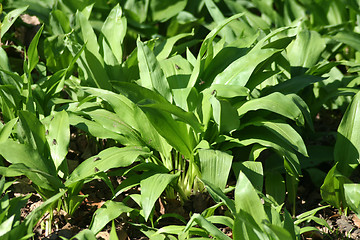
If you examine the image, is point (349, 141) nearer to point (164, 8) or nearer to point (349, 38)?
point (349, 38)

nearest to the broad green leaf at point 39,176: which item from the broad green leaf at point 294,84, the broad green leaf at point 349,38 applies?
the broad green leaf at point 294,84

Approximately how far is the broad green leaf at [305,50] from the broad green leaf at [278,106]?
80 centimetres

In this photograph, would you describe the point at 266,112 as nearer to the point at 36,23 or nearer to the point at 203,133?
the point at 203,133

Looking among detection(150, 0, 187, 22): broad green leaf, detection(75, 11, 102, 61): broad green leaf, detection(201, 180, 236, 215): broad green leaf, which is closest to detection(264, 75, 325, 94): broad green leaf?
detection(201, 180, 236, 215): broad green leaf

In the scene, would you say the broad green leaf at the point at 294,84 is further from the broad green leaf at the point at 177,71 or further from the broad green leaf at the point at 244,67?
the broad green leaf at the point at 177,71

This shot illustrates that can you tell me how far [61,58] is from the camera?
3.25m

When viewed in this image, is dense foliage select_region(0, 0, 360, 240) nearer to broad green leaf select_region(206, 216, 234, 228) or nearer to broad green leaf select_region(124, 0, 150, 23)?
broad green leaf select_region(206, 216, 234, 228)

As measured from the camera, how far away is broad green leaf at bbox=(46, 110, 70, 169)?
250cm

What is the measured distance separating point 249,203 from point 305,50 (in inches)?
60.5

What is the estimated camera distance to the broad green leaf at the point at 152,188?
2316 millimetres

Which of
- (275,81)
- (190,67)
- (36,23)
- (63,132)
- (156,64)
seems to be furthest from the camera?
(36,23)

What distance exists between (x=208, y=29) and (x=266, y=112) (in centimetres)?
147

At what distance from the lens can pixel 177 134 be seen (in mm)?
2590

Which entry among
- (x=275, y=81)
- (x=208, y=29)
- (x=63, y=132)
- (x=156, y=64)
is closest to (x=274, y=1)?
(x=208, y=29)
